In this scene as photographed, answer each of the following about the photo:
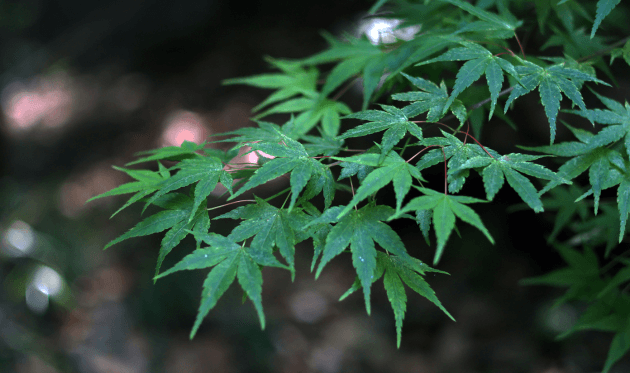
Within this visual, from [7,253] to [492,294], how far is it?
4.48m

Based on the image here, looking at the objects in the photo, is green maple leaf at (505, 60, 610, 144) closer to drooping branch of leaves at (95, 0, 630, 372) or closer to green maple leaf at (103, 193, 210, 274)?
drooping branch of leaves at (95, 0, 630, 372)

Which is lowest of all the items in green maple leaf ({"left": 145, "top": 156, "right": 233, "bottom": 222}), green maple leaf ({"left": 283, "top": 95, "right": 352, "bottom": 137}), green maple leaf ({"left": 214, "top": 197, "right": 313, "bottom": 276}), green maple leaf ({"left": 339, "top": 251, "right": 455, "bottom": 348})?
green maple leaf ({"left": 339, "top": 251, "right": 455, "bottom": 348})

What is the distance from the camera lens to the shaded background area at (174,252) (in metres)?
3.47

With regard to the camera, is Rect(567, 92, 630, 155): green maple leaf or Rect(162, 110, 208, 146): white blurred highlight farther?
Rect(162, 110, 208, 146): white blurred highlight

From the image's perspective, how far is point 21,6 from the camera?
213 inches

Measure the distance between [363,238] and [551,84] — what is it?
2.26 feet

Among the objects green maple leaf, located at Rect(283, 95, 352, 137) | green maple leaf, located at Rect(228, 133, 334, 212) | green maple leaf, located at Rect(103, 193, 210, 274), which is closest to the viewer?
green maple leaf, located at Rect(228, 133, 334, 212)

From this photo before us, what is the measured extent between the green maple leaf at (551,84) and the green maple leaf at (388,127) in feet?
0.88

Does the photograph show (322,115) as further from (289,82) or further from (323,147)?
(323,147)

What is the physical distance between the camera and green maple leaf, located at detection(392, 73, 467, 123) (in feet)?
3.68

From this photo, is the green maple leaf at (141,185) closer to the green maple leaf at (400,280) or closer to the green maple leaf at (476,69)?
the green maple leaf at (400,280)

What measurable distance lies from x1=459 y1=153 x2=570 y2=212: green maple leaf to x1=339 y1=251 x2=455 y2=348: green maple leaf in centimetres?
27

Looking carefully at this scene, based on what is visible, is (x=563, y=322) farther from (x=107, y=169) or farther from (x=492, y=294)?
(x=107, y=169)

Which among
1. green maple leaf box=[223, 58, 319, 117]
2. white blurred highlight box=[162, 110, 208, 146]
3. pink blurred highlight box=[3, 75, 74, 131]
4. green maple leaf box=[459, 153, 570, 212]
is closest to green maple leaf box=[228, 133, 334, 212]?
green maple leaf box=[459, 153, 570, 212]
